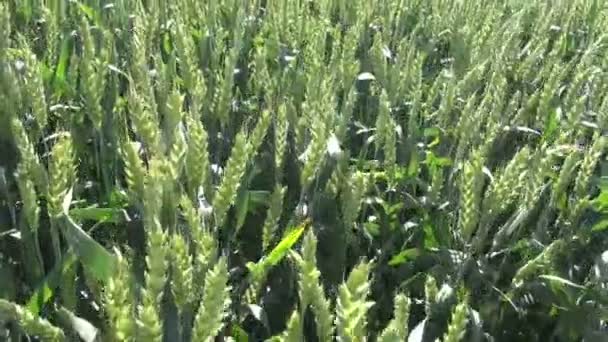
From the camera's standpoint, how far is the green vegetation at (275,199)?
2.32 ft

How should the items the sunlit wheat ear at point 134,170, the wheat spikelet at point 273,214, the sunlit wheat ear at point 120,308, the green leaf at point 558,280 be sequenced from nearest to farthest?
the sunlit wheat ear at point 120,308, the sunlit wheat ear at point 134,170, the wheat spikelet at point 273,214, the green leaf at point 558,280

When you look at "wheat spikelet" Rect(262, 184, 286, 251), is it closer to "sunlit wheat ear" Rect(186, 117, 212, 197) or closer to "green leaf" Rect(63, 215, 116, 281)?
"sunlit wheat ear" Rect(186, 117, 212, 197)

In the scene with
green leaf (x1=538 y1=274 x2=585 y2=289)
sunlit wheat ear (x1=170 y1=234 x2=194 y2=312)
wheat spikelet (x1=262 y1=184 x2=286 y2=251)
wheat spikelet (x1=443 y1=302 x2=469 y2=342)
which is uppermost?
sunlit wheat ear (x1=170 y1=234 x2=194 y2=312)

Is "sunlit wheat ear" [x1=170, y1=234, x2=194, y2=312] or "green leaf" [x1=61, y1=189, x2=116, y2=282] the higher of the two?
"sunlit wheat ear" [x1=170, y1=234, x2=194, y2=312]

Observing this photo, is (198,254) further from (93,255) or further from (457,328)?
(457,328)

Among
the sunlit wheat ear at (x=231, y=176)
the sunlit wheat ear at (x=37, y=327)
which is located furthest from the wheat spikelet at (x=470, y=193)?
the sunlit wheat ear at (x=37, y=327)

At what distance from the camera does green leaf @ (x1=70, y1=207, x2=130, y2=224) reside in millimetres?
952

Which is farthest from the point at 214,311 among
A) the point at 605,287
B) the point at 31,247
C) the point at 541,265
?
the point at 605,287

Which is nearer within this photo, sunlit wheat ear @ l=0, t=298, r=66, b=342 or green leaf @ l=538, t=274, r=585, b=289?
sunlit wheat ear @ l=0, t=298, r=66, b=342

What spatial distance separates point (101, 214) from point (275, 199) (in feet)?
0.81

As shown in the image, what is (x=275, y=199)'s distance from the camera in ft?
2.94

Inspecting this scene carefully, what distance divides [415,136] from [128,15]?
0.74 meters

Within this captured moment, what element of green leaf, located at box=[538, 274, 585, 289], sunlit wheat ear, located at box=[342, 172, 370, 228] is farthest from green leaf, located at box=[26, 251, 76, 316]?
green leaf, located at box=[538, 274, 585, 289]

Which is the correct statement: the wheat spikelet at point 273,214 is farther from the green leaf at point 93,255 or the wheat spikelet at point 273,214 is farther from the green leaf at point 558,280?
the green leaf at point 558,280
